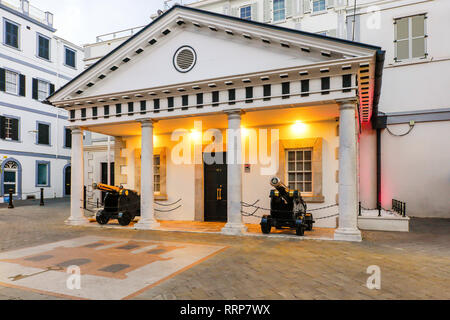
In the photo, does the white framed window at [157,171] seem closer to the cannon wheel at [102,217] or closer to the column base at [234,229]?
the cannon wheel at [102,217]

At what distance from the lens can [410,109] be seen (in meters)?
13.8

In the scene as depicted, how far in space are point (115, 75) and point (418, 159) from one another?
13676 mm

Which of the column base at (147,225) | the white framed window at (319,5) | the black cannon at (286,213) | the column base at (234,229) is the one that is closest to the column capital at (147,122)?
the column base at (147,225)

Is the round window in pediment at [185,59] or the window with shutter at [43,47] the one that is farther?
the window with shutter at [43,47]

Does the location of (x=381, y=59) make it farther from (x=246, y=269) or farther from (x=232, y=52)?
(x=246, y=269)

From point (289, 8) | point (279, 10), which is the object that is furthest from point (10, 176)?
point (289, 8)

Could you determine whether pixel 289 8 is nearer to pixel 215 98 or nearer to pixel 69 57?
pixel 215 98

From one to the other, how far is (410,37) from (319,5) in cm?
548

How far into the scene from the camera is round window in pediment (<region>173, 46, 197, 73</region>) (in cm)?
992

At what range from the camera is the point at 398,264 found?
19.3ft

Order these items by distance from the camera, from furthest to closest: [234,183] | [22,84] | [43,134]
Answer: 1. [43,134]
2. [22,84]
3. [234,183]

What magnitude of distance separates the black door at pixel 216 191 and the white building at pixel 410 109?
7196 millimetres

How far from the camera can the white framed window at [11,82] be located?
72.4ft

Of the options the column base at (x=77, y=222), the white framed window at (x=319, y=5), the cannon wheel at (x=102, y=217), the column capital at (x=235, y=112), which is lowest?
the column base at (x=77, y=222)
